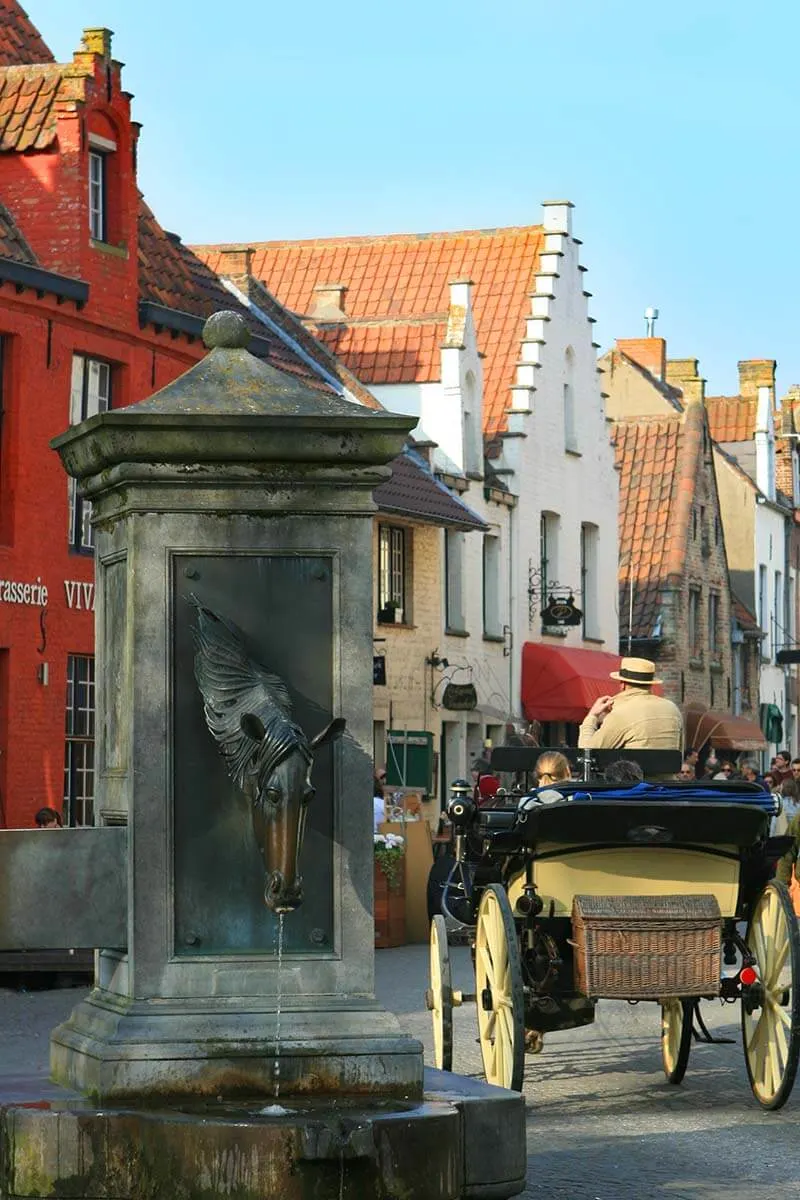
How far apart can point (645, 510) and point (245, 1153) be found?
47.2 meters

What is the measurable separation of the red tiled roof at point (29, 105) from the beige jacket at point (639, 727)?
15.2 meters

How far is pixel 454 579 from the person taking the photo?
130ft

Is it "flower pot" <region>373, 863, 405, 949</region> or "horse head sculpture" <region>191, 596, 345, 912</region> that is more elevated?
"horse head sculpture" <region>191, 596, 345, 912</region>

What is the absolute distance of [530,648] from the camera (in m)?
42.7

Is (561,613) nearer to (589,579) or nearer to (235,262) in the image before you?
(589,579)

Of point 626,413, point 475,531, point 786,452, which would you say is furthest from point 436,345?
point 786,452

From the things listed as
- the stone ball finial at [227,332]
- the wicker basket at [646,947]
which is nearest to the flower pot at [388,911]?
the wicker basket at [646,947]

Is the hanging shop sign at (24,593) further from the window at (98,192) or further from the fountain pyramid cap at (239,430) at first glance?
the fountain pyramid cap at (239,430)

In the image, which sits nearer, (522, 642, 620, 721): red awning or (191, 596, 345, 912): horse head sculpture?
(191, 596, 345, 912): horse head sculpture

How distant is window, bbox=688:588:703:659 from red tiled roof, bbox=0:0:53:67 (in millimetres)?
24970

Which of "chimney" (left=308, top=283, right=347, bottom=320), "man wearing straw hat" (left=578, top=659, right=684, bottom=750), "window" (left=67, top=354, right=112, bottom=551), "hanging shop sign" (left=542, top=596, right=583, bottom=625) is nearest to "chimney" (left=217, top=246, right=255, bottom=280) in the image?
"chimney" (left=308, top=283, right=347, bottom=320)

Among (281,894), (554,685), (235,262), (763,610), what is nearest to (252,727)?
(281,894)

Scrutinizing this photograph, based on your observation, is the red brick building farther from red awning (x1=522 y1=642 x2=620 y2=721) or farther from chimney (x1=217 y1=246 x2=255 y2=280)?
red awning (x1=522 y1=642 x2=620 y2=721)

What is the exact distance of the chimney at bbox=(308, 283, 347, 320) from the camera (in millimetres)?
45094
